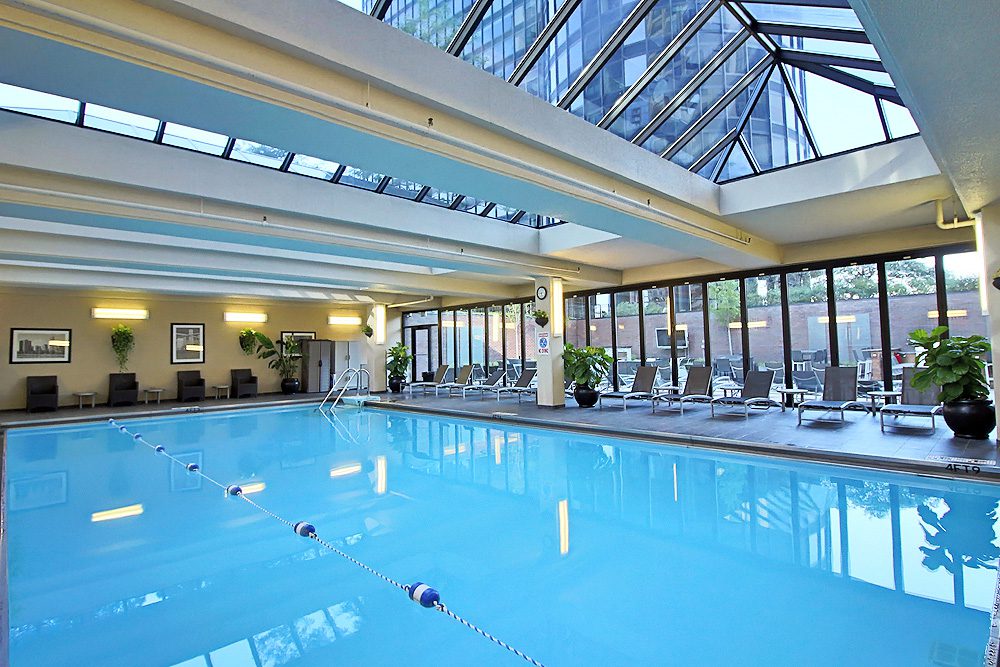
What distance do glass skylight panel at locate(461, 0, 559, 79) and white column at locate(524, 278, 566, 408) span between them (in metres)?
6.39

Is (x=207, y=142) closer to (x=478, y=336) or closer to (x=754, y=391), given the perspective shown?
(x=754, y=391)

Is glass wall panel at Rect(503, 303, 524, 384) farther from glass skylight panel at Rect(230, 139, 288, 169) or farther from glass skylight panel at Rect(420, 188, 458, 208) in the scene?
glass skylight panel at Rect(230, 139, 288, 169)

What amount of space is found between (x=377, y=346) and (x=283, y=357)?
302 cm

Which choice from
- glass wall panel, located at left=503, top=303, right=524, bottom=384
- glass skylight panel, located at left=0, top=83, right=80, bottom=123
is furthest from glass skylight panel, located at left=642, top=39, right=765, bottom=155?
glass wall panel, located at left=503, top=303, right=524, bottom=384

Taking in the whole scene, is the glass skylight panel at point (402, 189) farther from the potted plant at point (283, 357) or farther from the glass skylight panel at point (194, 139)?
the potted plant at point (283, 357)

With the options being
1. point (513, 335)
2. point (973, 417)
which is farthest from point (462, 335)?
point (973, 417)

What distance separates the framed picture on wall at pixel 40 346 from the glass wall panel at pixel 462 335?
33.5 ft

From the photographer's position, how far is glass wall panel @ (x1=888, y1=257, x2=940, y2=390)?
870cm

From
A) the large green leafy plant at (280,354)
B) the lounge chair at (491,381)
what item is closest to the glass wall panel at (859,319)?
the lounge chair at (491,381)

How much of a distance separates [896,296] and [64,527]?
37.5 feet

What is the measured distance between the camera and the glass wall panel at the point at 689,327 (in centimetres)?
1159

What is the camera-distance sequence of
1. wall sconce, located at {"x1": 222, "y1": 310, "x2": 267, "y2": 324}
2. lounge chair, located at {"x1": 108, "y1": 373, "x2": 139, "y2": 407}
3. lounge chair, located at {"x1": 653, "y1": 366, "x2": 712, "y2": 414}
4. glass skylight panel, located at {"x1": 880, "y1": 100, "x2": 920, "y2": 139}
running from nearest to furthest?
glass skylight panel, located at {"x1": 880, "y1": 100, "x2": 920, "y2": 139} → lounge chair, located at {"x1": 653, "y1": 366, "x2": 712, "y2": 414} → lounge chair, located at {"x1": 108, "y1": 373, "x2": 139, "y2": 407} → wall sconce, located at {"x1": 222, "y1": 310, "x2": 267, "y2": 324}

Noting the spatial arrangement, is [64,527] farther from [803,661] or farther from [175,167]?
[803,661]

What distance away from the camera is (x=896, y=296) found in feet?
29.5
